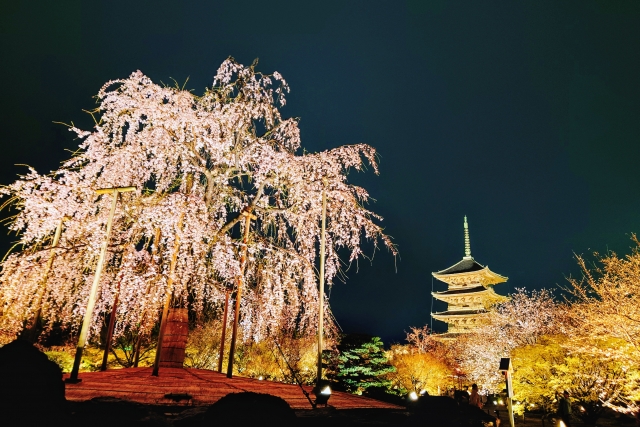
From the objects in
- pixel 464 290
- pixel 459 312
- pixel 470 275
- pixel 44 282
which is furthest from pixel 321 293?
pixel 470 275

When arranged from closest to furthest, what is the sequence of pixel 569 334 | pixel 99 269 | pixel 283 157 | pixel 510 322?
pixel 99 269 < pixel 283 157 < pixel 569 334 < pixel 510 322

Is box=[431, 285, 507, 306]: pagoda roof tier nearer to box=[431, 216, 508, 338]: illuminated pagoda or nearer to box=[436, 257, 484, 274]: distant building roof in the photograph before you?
box=[431, 216, 508, 338]: illuminated pagoda

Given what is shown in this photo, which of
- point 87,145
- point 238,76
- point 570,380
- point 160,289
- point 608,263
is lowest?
point 570,380

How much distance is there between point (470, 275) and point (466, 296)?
2823mm

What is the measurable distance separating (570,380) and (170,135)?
16007mm

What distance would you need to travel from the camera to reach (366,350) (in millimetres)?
17844

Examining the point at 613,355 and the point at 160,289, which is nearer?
the point at 160,289

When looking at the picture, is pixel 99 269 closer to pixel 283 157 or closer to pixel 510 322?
pixel 283 157

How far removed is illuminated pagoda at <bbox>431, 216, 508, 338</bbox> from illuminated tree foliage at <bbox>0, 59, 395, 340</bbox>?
119ft

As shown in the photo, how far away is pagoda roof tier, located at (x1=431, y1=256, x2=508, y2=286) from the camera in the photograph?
4678cm

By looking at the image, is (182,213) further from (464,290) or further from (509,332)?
(464,290)

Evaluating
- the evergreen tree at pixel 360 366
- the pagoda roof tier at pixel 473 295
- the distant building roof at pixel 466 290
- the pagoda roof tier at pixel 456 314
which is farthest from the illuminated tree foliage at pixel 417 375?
the distant building roof at pixel 466 290

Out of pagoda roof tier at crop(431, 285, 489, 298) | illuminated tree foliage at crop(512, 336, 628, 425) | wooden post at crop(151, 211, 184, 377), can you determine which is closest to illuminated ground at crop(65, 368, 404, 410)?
wooden post at crop(151, 211, 184, 377)

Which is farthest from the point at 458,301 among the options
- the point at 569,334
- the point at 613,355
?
the point at 613,355
